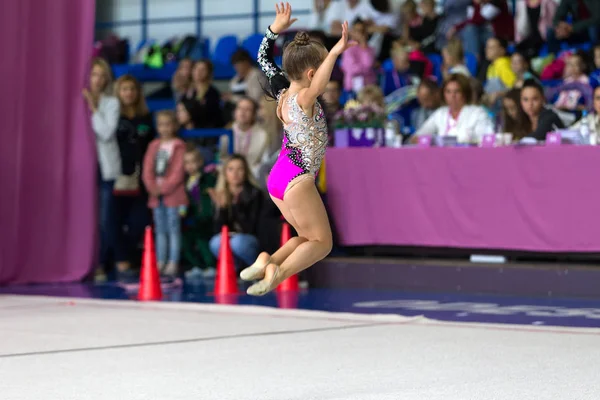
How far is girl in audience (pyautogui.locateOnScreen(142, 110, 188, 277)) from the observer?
11.5m

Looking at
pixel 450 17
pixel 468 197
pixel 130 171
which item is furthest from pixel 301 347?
pixel 450 17

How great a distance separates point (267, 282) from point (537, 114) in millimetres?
5358

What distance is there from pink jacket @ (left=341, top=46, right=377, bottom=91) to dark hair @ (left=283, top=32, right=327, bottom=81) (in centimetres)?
859

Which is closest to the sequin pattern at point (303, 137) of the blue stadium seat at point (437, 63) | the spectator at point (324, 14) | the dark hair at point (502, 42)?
the dark hair at point (502, 42)

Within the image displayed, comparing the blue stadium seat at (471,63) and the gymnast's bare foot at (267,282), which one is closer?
the gymnast's bare foot at (267,282)

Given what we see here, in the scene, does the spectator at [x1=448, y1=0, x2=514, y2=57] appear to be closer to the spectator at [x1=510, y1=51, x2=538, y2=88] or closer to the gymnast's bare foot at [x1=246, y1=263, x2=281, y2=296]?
the spectator at [x1=510, y1=51, x2=538, y2=88]

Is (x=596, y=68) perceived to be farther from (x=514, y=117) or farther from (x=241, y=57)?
(x=241, y=57)

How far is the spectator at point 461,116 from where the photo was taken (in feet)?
33.6

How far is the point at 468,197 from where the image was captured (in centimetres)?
993

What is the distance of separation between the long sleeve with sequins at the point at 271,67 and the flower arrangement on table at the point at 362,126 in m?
5.01

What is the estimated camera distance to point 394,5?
15.5m

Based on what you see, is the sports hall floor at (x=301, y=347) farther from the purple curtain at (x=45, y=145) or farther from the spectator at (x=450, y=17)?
the spectator at (x=450, y=17)

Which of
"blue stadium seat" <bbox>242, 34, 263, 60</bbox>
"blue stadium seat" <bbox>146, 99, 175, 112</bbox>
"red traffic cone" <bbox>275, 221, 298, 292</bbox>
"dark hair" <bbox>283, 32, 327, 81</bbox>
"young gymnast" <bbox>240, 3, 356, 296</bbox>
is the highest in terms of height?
"blue stadium seat" <bbox>242, 34, 263, 60</bbox>

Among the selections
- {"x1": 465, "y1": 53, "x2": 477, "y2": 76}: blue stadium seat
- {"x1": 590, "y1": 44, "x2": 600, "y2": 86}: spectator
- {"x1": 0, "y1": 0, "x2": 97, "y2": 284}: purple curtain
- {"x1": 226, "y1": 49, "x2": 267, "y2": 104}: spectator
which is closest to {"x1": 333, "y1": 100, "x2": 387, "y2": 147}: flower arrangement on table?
{"x1": 0, "y1": 0, "x2": 97, "y2": 284}: purple curtain
